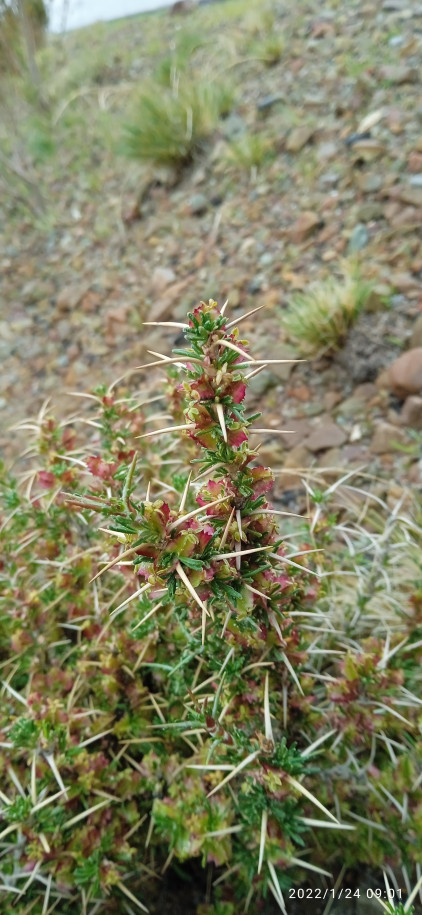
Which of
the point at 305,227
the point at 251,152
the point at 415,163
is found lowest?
the point at 305,227

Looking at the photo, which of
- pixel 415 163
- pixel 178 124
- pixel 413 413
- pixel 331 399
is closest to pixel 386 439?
pixel 413 413

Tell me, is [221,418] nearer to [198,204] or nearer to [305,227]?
[305,227]

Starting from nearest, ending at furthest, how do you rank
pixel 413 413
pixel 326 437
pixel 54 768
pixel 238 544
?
1. pixel 238 544
2. pixel 54 768
3. pixel 413 413
4. pixel 326 437

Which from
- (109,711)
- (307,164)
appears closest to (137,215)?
(307,164)

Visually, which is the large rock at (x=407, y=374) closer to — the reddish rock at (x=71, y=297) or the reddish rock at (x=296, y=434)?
the reddish rock at (x=296, y=434)

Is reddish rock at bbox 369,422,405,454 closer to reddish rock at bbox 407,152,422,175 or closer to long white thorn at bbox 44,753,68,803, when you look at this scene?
reddish rock at bbox 407,152,422,175
